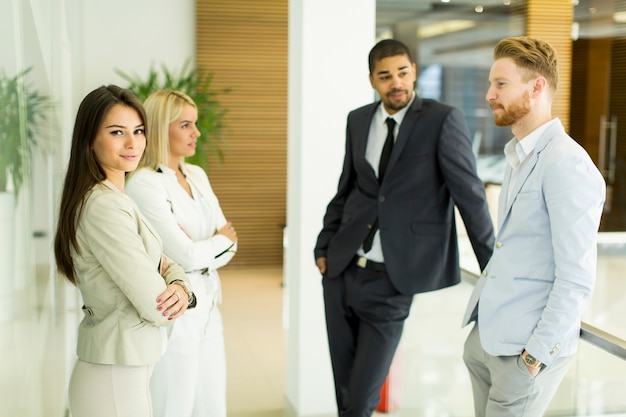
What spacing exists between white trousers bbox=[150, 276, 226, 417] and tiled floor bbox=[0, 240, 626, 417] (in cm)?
44

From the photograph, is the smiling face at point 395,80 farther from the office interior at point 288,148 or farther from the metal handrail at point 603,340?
the metal handrail at point 603,340

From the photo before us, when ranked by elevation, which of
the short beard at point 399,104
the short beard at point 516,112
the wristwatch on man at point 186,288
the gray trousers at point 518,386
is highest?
the short beard at point 399,104

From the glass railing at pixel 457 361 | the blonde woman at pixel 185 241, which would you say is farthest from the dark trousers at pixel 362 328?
the blonde woman at pixel 185 241

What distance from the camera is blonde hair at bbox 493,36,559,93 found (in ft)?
7.12

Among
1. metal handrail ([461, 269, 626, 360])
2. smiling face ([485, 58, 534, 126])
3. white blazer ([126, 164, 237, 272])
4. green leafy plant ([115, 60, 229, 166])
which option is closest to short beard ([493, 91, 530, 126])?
smiling face ([485, 58, 534, 126])

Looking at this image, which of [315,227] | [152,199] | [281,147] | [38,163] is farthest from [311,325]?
[281,147]

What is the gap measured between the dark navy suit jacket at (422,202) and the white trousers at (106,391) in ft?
4.37

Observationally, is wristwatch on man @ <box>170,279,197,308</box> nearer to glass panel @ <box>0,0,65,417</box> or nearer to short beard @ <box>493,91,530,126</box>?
glass panel @ <box>0,0,65,417</box>

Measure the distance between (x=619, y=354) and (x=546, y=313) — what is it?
0.98 feet

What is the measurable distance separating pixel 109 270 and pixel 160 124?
3.64 ft

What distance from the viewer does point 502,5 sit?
8.73 meters

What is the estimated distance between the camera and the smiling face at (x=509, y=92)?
7.16 ft

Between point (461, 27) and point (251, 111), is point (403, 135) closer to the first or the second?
point (461, 27)

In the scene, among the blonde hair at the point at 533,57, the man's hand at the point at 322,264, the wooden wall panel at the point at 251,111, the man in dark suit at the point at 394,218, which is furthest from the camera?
the wooden wall panel at the point at 251,111
